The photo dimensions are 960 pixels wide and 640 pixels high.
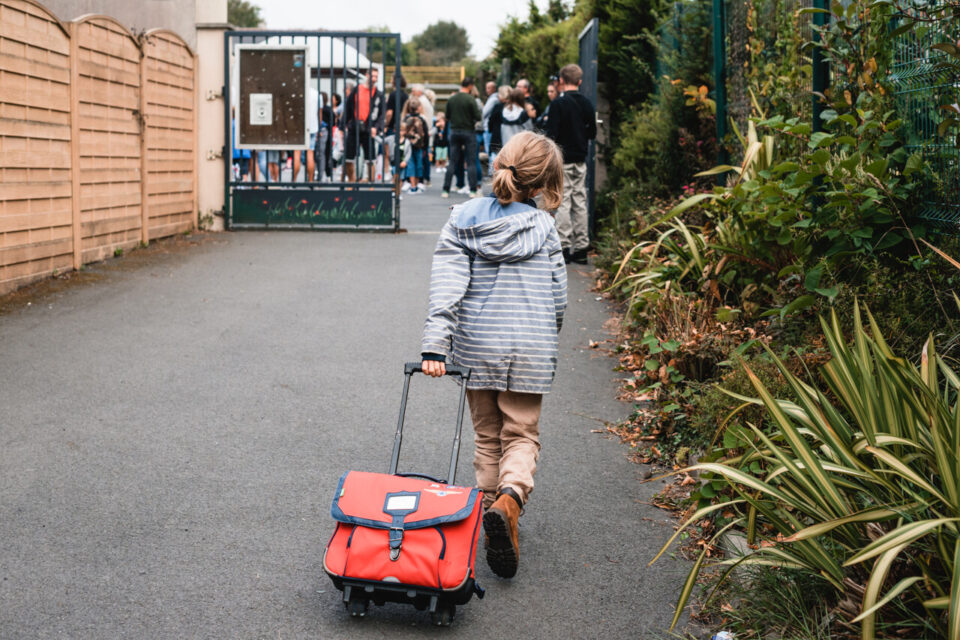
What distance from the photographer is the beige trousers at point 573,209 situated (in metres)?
11.4

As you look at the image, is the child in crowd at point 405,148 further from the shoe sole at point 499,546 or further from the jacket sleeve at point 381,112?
the shoe sole at point 499,546

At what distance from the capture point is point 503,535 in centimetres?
384

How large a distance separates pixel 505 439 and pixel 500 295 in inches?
23.5

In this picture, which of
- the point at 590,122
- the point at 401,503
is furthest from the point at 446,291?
the point at 590,122

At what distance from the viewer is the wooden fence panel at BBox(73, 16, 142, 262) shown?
10.2 m

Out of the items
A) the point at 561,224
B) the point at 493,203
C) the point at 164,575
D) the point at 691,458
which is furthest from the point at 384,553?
the point at 561,224

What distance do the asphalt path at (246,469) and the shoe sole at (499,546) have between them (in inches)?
3.1

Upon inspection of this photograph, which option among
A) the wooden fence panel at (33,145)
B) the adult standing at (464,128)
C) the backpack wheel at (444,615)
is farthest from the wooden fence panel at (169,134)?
the backpack wheel at (444,615)

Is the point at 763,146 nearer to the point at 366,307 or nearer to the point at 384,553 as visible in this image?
the point at 366,307

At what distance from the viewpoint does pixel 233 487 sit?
4.93 meters

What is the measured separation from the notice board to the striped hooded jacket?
1030cm

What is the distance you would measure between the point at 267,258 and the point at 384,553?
29.0 ft

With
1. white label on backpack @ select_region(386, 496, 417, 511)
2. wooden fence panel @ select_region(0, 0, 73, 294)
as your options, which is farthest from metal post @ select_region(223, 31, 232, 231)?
white label on backpack @ select_region(386, 496, 417, 511)

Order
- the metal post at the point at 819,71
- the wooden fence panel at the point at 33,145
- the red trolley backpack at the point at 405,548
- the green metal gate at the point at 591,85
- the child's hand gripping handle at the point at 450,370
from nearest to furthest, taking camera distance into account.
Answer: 1. the red trolley backpack at the point at 405,548
2. the child's hand gripping handle at the point at 450,370
3. the metal post at the point at 819,71
4. the wooden fence panel at the point at 33,145
5. the green metal gate at the point at 591,85
